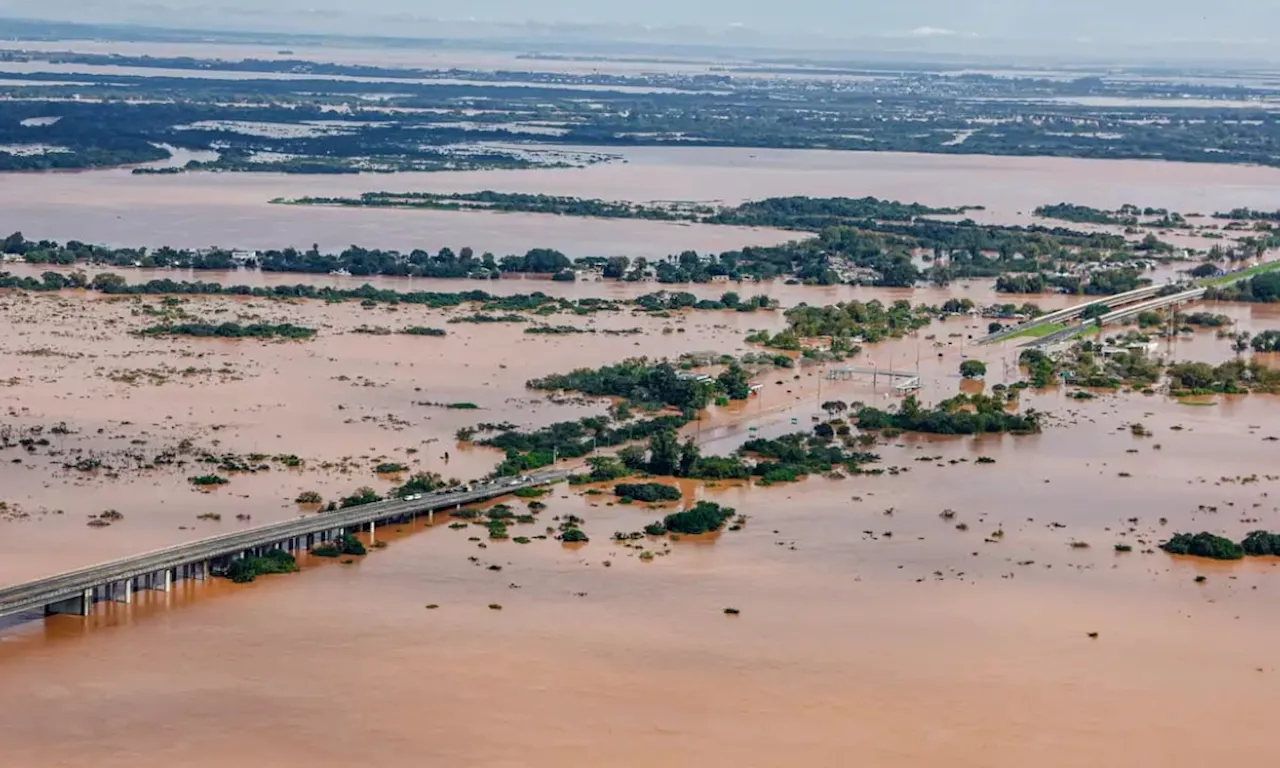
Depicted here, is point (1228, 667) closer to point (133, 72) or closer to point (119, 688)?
point (119, 688)

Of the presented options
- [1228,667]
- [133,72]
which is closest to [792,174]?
[1228,667]

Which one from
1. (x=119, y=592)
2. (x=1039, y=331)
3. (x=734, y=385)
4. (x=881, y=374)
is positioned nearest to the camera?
(x=119, y=592)

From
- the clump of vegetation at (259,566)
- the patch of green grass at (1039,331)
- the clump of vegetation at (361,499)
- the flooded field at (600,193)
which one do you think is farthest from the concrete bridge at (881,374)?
the flooded field at (600,193)

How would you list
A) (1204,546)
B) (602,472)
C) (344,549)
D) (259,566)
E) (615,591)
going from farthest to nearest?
(602,472) → (1204,546) → (344,549) → (259,566) → (615,591)

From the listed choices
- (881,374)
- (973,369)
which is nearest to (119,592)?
(881,374)

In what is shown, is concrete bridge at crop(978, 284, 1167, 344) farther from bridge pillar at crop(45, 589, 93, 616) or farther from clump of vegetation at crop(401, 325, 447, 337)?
bridge pillar at crop(45, 589, 93, 616)

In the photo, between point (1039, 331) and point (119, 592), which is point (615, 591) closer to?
Result: point (119, 592)
